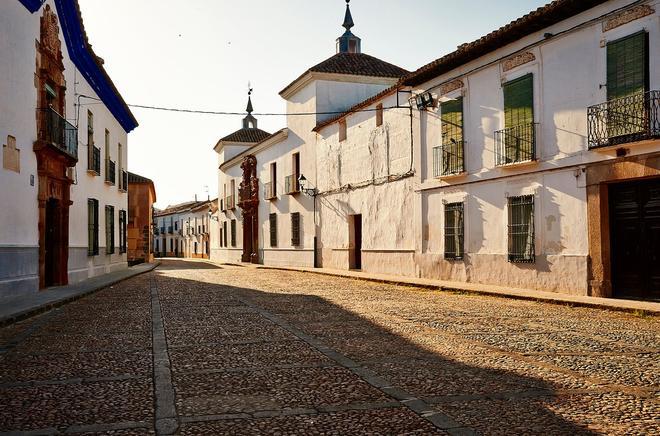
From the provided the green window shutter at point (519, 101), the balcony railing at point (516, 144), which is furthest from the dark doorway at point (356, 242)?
the green window shutter at point (519, 101)

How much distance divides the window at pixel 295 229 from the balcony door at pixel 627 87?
742 inches

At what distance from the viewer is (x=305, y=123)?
28.3 m

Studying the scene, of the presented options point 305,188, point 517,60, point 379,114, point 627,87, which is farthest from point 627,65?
point 305,188

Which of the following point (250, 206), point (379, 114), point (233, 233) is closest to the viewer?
point (379, 114)

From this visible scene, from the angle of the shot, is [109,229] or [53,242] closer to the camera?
[53,242]

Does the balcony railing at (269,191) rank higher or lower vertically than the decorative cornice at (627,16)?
lower

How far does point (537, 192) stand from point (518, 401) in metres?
10.2

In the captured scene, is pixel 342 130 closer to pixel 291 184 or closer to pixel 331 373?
pixel 291 184

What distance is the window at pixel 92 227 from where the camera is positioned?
62.0 ft

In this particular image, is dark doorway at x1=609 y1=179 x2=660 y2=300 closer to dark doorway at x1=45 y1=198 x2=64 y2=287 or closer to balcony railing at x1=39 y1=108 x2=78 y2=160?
balcony railing at x1=39 y1=108 x2=78 y2=160

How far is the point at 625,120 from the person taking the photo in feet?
36.9

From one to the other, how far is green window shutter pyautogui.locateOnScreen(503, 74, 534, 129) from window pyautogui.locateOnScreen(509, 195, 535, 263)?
1.76 m

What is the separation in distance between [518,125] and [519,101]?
1.80 ft

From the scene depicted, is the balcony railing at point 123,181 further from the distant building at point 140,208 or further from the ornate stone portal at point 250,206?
the distant building at point 140,208
